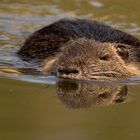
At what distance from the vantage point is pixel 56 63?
7773 millimetres

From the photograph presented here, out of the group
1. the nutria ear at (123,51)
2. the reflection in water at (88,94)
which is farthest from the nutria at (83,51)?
the reflection in water at (88,94)

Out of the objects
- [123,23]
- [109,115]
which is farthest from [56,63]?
[123,23]

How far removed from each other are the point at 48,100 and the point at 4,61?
8.22 ft

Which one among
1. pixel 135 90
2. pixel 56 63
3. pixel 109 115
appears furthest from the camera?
pixel 56 63

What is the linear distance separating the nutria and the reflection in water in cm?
13

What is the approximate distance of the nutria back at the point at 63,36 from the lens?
27.8ft

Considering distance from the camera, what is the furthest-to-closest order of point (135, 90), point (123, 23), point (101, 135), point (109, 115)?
point (123, 23)
point (135, 90)
point (109, 115)
point (101, 135)

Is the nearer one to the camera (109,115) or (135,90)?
(109,115)

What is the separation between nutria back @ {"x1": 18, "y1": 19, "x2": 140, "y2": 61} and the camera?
8.47m

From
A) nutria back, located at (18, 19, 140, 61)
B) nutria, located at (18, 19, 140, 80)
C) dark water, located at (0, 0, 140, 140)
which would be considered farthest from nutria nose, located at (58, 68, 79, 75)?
nutria back, located at (18, 19, 140, 61)

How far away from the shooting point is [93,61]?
7.50m

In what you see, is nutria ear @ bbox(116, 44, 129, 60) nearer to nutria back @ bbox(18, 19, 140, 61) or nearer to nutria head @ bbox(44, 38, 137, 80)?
nutria head @ bbox(44, 38, 137, 80)

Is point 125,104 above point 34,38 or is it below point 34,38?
below

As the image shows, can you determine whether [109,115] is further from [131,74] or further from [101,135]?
[131,74]
